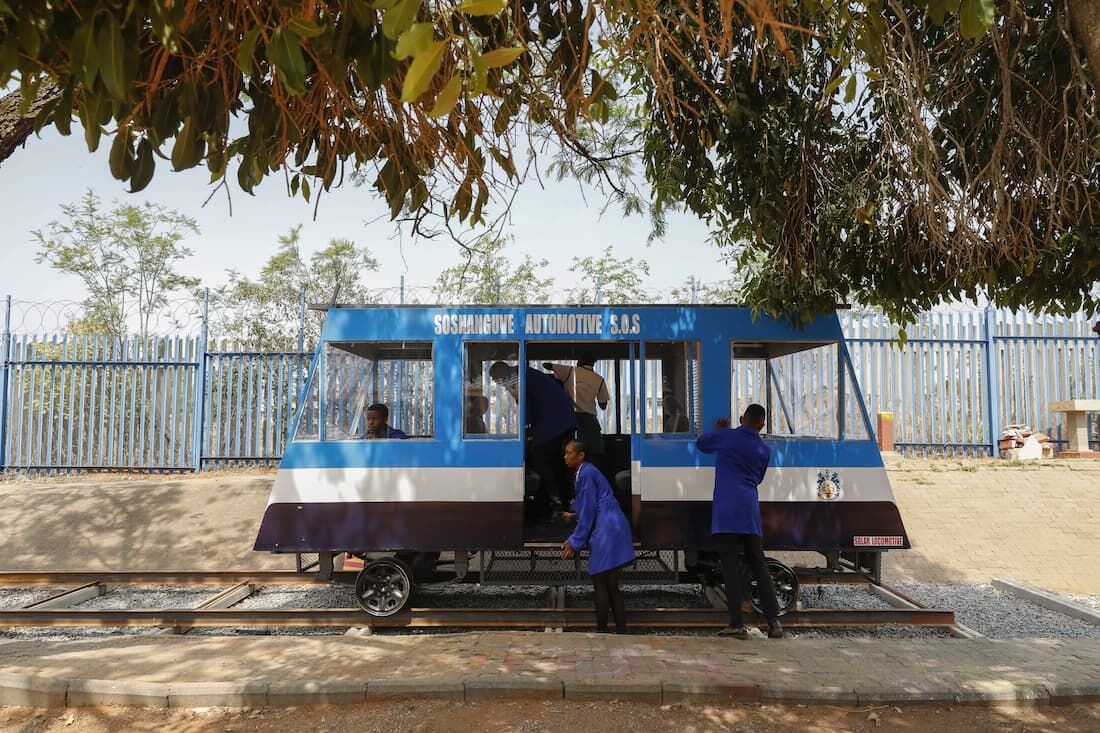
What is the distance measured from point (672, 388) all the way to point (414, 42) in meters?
5.42

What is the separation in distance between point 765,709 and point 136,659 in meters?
4.25

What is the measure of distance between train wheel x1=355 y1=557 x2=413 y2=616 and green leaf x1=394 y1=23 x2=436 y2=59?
5.62 m

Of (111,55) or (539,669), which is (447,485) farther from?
(111,55)

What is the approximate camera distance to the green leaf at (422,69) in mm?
1605

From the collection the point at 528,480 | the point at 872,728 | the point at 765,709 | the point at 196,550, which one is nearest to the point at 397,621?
the point at 528,480

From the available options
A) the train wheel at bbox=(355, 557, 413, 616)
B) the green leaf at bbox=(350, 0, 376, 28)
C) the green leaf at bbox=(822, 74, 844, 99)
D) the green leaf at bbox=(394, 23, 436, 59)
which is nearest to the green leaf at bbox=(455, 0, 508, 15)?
the green leaf at bbox=(394, 23, 436, 59)

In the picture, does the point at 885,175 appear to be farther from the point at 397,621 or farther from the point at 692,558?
the point at 397,621

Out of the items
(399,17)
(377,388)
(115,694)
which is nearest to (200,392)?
(377,388)

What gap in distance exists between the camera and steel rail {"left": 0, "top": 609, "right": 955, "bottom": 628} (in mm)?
6516

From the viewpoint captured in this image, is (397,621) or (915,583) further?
(915,583)

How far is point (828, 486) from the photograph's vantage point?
21.6 ft

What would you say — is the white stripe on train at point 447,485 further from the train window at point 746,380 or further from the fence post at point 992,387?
the fence post at point 992,387

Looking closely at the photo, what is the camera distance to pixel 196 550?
9719mm

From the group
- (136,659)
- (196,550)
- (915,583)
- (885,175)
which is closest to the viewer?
(136,659)
